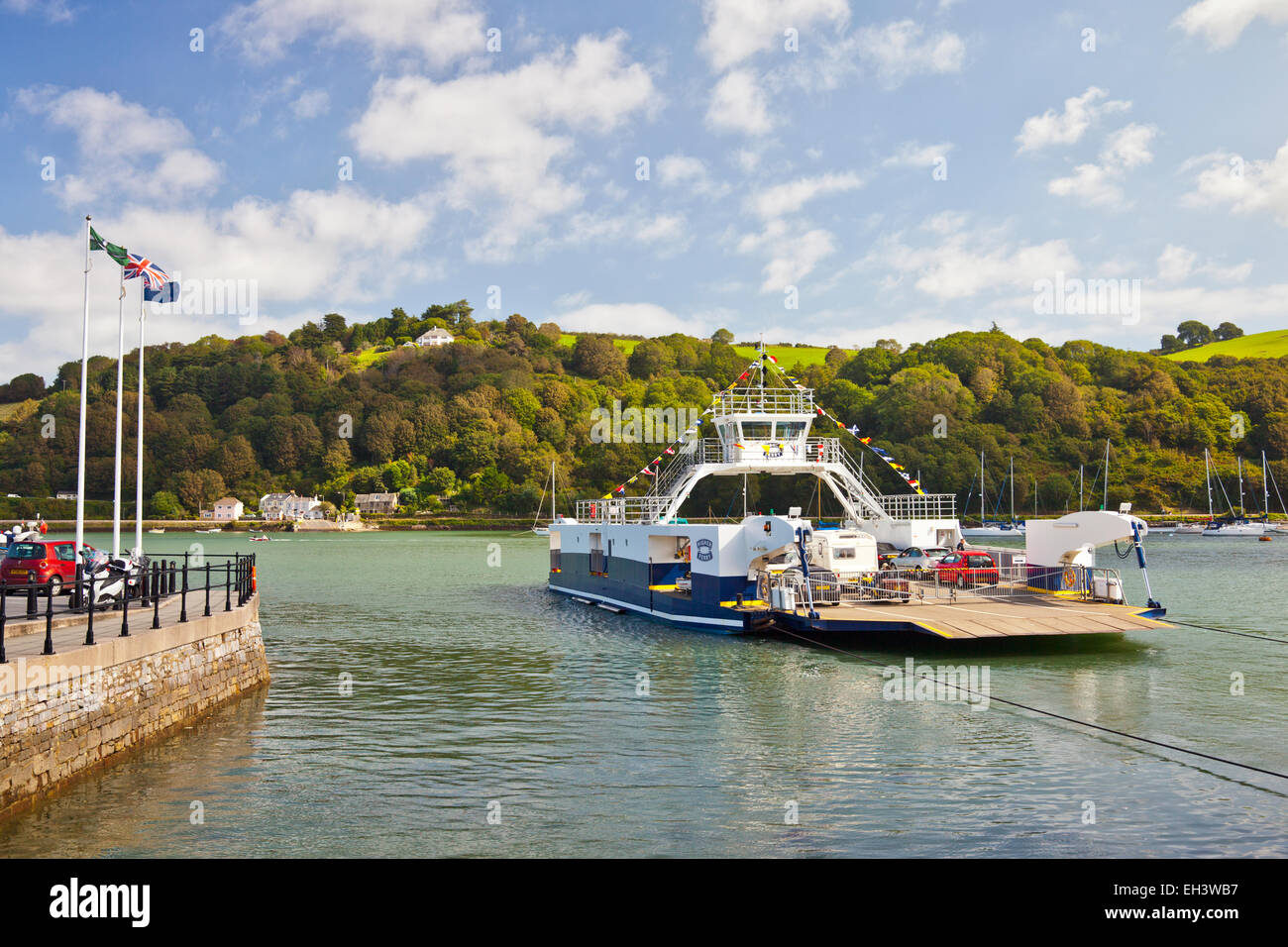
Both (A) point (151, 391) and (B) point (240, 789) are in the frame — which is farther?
(A) point (151, 391)

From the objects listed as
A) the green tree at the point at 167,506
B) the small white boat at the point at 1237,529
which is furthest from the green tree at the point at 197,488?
the small white boat at the point at 1237,529

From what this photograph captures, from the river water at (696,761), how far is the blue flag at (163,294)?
895 cm

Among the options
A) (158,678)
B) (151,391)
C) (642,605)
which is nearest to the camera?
(158,678)

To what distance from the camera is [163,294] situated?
2242 centimetres

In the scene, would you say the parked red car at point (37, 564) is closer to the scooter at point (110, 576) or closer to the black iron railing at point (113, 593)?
the black iron railing at point (113, 593)

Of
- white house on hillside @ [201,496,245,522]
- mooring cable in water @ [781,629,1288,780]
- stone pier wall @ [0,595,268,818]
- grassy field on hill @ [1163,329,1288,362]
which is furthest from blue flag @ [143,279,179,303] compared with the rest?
grassy field on hill @ [1163,329,1288,362]

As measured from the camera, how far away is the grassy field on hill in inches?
6117

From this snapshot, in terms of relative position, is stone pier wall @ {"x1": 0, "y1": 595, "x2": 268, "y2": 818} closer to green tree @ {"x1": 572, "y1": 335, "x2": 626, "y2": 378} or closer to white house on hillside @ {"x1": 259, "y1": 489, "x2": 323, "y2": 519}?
white house on hillside @ {"x1": 259, "y1": 489, "x2": 323, "y2": 519}

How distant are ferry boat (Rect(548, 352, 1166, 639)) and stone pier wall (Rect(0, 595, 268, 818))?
508 inches

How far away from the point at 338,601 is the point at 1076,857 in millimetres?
35015
